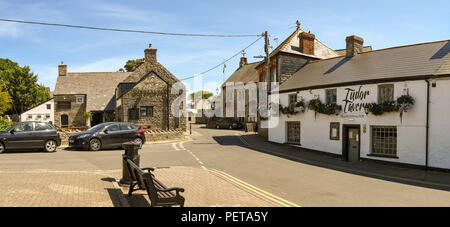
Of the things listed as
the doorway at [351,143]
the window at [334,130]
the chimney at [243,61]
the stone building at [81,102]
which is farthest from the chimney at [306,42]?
the chimney at [243,61]

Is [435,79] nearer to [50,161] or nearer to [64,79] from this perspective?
[50,161]

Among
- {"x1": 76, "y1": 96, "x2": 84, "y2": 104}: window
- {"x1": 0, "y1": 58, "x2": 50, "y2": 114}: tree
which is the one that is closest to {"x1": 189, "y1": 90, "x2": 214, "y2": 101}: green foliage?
{"x1": 0, "y1": 58, "x2": 50, "y2": 114}: tree

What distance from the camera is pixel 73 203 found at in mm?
6234

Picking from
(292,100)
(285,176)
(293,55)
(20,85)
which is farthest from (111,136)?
(20,85)

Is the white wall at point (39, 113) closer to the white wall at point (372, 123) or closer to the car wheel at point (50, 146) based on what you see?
the car wheel at point (50, 146)

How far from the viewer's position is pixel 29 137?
1524 centimetres

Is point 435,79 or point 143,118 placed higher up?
point 435,79

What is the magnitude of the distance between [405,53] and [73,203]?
1818 centimetres

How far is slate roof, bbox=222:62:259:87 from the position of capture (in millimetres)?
43606

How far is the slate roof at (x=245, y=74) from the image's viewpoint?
143 feet

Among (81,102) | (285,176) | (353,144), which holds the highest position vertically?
(81,102)

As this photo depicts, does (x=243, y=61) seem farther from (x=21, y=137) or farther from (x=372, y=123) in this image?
(x=21, y=137)

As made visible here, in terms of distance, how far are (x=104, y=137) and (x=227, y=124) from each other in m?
27.9

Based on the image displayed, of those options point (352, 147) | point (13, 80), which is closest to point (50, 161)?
point (352, 147)
